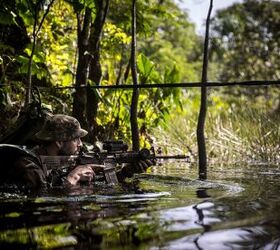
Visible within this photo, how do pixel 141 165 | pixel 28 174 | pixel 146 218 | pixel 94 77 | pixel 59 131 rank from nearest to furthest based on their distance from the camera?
pixel 146 218 → pixel 28 174 → pixel 59 131 → pixel 141 165 → pixel 94 77

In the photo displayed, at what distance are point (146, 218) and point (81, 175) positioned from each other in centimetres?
190

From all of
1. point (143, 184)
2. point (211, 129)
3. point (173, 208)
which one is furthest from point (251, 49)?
point (173, 208)

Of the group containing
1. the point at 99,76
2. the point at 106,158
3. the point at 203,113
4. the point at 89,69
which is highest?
the point at 89,69

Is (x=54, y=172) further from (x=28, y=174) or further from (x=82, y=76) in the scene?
(x=82, y=76)

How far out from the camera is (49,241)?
3.14m

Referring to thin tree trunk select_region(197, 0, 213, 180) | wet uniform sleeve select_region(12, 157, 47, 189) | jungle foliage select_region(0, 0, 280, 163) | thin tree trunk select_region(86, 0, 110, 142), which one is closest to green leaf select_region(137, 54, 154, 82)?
jungle foliage select_region(0, 0, 280, 163)

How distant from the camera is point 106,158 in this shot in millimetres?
5973

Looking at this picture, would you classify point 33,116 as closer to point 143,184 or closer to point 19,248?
point 143,184

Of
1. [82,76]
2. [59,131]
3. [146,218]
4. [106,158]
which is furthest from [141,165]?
[82,76]

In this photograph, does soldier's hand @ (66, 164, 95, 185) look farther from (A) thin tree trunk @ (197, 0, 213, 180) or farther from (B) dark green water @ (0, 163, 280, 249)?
(A) thin tree trunk @ (197, 0, 213, 180)

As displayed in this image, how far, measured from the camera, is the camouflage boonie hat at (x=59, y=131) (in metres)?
5.85

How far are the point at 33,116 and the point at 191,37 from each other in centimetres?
2801

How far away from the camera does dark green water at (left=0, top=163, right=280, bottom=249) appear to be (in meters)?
3.11

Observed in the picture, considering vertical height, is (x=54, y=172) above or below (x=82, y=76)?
below
